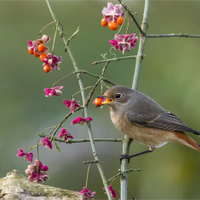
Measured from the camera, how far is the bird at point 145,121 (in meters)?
2.98

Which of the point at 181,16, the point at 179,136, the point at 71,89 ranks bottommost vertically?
the point at 179,136

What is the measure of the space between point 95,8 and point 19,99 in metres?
3.35

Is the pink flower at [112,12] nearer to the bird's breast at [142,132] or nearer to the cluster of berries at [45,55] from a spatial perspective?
the cluster of berries at [45,55]

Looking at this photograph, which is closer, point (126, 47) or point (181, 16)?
point (126, 47)

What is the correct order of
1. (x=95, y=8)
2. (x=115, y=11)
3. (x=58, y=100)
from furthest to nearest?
1. (x=95, y=8)
2. (x=58, y=100)
3. (x=115, y=11)

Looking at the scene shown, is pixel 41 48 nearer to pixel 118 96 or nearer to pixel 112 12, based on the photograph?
pixel 112 12

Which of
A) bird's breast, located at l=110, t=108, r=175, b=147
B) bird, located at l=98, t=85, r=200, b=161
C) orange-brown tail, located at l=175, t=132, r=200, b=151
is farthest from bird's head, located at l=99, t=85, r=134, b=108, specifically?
orange-brown tail, located at l=175, t=132, r=200, b=151

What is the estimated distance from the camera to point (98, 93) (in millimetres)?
5320

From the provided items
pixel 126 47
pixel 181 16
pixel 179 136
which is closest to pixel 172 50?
pixel 181 16

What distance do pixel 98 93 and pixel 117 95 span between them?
7.71ft

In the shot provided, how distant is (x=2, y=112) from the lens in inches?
207

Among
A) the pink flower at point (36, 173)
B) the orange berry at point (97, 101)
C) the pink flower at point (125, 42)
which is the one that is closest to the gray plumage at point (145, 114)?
the orange berry at point (97, 101)

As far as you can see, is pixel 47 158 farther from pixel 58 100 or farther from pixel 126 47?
pixel 126 47

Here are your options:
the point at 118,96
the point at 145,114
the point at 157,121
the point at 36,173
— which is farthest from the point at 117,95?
the point at 36,173
